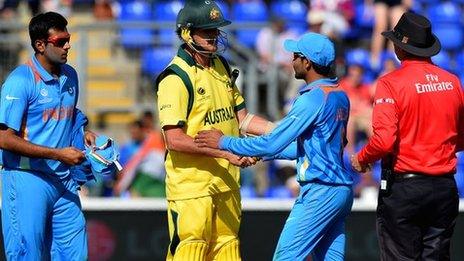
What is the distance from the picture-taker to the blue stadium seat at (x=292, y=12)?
51.2 ft

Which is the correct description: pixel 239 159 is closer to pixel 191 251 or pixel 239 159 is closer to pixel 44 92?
pixel 191 251

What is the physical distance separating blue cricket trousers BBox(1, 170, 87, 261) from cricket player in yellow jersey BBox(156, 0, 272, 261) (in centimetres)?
66

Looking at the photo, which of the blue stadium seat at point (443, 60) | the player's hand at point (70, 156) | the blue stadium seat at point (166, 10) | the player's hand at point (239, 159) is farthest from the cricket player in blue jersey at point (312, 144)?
the blue stadium seat at point (166, 10)

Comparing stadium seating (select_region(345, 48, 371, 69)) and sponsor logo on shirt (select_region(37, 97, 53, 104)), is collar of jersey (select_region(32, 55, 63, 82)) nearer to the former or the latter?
sponsor logo on shirt (select_region(37, 97, 53, 104))

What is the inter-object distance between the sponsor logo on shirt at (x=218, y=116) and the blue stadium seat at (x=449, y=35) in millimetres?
8545

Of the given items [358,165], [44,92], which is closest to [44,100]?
[44,92]

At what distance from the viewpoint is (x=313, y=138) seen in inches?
286

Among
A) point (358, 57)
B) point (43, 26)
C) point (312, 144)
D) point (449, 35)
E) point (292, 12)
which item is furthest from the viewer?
point (292, 12)

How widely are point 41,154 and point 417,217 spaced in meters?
2.47

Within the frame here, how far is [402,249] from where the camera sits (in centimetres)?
752

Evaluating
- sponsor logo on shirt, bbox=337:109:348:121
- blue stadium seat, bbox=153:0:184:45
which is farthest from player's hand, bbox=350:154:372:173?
blue stadium seat, bbox=153:0:184:45

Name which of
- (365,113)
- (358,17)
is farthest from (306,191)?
(358,17)

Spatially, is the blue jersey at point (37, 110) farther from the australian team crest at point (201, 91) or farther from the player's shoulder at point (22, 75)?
the australian team crest at point (201, 91)

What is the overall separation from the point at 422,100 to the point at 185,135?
1531mm
